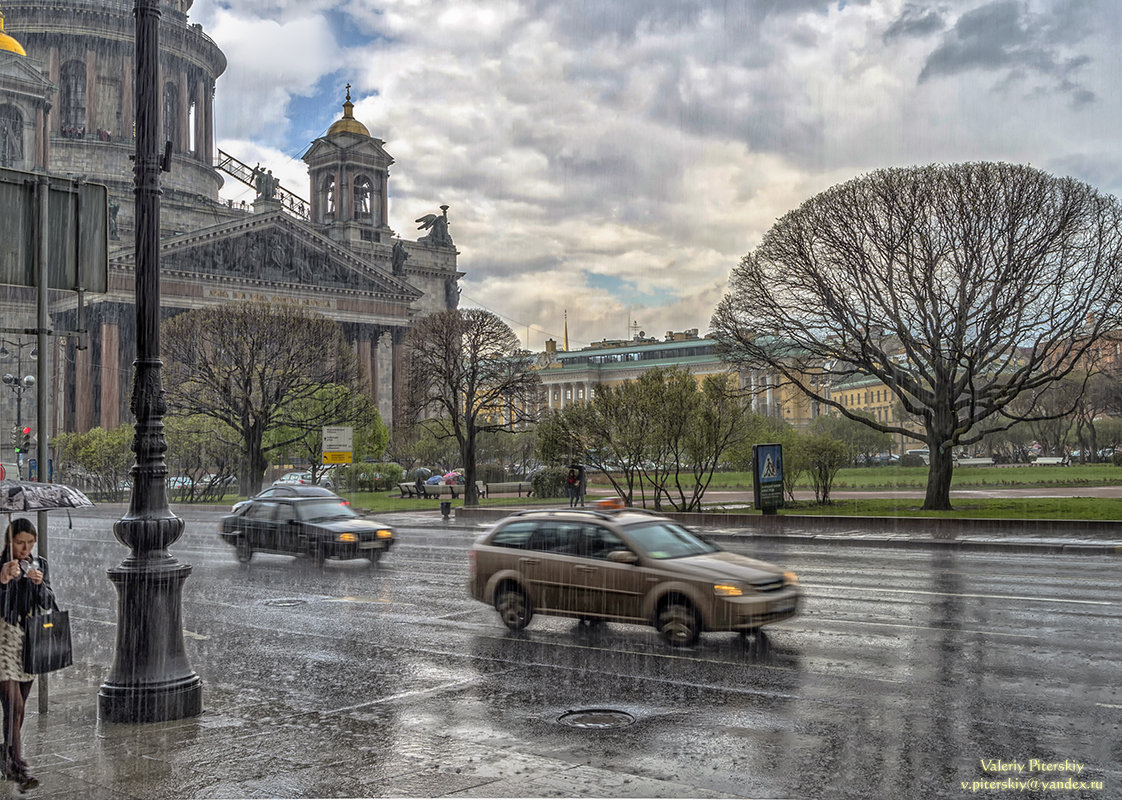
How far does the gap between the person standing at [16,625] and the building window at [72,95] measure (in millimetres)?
86978

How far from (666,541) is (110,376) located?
6581cm

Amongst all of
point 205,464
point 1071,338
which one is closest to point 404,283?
point 205,464

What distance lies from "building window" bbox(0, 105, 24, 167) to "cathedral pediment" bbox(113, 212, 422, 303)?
1189 centimetres

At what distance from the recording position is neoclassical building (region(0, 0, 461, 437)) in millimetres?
71750

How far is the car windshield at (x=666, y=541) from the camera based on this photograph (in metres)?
12.1

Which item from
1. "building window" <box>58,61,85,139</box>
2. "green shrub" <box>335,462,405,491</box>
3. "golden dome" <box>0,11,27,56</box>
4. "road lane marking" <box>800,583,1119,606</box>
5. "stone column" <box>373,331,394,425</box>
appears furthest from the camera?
"stone column" <box>373,331,394,425</box>

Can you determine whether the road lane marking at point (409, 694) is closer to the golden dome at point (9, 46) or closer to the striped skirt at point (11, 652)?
the striped skirt at point (11, 652)

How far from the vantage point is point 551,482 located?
48.1 meters

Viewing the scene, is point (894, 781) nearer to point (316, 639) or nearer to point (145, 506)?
point (145, 506)

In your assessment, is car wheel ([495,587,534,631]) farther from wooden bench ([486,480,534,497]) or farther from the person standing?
wooden bench ([486,480,534,497])

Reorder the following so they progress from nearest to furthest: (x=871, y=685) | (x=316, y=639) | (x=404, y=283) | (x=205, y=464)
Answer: (x=871, y=685), (x=316, y=639), (x=205, y=464), (x=404, y=283)

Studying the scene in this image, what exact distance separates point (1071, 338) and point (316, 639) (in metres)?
27.4

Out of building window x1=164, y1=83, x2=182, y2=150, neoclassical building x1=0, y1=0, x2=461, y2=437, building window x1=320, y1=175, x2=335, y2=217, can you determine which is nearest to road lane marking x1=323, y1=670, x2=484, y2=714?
neoclassical building x1=0, y1=0, x2=461, y2=437

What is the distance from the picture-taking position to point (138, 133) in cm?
859
